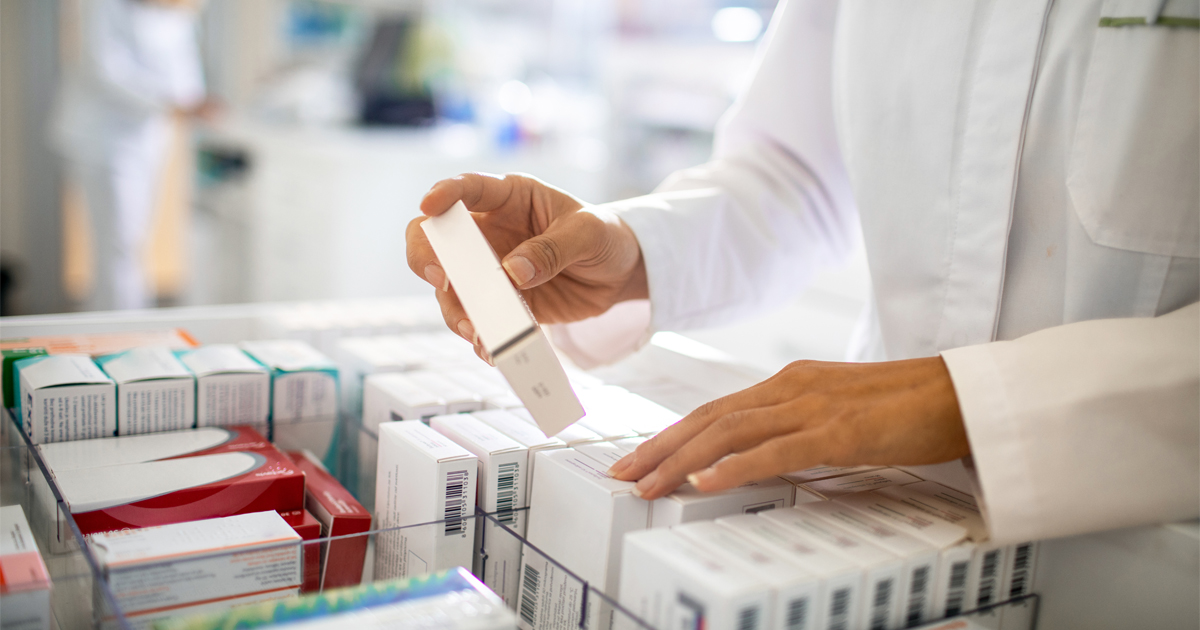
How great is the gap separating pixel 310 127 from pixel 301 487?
9.24 ft

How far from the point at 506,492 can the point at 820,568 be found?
0.81 feet

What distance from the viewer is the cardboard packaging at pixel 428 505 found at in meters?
0.62

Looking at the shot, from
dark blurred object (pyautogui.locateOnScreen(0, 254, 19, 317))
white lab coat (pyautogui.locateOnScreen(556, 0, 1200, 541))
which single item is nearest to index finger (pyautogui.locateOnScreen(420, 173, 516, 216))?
white lab coat (pyautogui.locateOnScreen(556, 0, 1200, 541))

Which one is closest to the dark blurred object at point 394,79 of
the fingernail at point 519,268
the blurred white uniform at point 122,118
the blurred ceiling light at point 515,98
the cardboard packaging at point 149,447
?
the blurred ceiling light at point 515,98

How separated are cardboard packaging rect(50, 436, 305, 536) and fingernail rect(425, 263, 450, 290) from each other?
7.4 inches

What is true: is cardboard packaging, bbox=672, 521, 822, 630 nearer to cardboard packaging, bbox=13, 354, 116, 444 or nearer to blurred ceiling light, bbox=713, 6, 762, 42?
cardboard packaging, bbox=13, 354, 116, 444

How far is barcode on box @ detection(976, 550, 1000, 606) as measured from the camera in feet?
1.85

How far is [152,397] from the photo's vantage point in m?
0.76

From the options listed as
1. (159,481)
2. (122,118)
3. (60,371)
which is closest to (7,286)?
(122,118)

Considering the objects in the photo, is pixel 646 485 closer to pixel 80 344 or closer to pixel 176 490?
pixel 176 490

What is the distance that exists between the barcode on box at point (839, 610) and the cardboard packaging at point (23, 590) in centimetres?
46

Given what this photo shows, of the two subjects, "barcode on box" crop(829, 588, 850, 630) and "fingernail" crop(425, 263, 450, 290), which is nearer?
"barcode on box" crop(829, 588, 850, 630)

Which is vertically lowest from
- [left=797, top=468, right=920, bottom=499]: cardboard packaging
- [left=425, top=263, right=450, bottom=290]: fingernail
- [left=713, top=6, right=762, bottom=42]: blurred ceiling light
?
[left=797, top=468, right=920, bottom=499]: cardboard packaging

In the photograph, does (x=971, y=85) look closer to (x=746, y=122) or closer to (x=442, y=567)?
(x=746, y=122)
